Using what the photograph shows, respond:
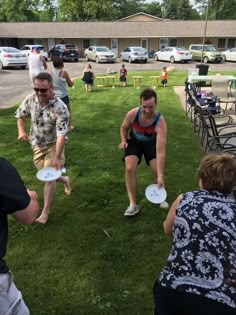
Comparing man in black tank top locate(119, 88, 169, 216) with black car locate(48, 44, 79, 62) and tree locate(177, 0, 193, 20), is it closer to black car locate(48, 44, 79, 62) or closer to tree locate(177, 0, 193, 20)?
black car locate(48, 44, 79, 62)

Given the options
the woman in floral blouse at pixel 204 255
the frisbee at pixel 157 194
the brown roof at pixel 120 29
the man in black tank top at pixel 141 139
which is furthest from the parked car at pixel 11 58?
the woman in floral blouse at pixel 204 255

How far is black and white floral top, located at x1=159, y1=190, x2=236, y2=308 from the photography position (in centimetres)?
169

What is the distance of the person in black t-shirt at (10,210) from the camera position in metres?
1.61

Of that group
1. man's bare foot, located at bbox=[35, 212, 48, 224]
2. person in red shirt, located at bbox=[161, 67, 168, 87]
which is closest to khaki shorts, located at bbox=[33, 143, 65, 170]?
man's bare foot, located at bbox=[35, 212, 48, 224]

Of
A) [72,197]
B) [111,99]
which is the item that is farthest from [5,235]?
[111,99]

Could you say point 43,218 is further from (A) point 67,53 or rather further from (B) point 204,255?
(A) point 67,53

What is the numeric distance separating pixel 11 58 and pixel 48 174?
888 inches

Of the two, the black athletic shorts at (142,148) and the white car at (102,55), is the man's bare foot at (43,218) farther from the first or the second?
the white car at (102,55)

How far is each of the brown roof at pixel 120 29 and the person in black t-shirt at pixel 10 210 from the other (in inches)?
1591

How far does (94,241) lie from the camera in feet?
12.5

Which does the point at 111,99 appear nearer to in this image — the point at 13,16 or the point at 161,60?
the point at 161,60

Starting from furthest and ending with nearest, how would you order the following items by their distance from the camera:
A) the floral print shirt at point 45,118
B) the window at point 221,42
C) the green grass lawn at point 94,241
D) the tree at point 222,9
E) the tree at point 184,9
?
the tree at point 184,9 → the tree at point 222,9 → the window at point 221,42 → the floral print shirt at point 45,118 → the green grass lawn at point 94,241

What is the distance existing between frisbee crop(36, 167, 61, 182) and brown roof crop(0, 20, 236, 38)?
126 ft

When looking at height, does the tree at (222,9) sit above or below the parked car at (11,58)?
above
